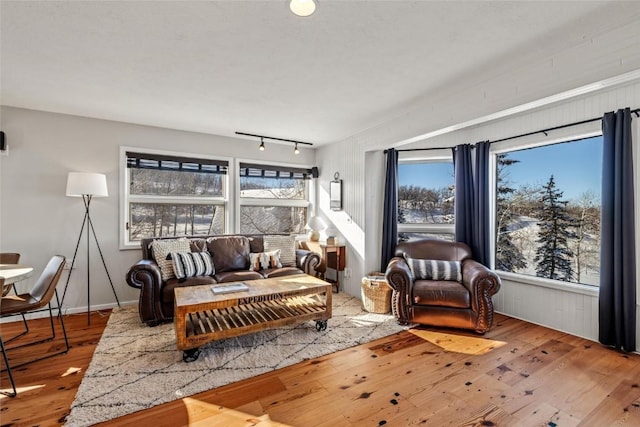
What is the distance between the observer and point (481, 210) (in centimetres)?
368

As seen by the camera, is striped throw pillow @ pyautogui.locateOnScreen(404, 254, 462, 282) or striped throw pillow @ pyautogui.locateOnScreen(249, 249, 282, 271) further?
striped throw pillow @ pyautogui.locateOnScreen(249, 249, 282, 271)

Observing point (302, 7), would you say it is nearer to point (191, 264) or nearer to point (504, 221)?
point (191, 264)

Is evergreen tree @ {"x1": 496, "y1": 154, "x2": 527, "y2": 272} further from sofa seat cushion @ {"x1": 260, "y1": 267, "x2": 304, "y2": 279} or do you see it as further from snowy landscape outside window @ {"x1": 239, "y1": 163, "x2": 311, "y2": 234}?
snowy landscape outside window @ {"x1": 239, "y1": 163, "x2": 311, "y2": 234}

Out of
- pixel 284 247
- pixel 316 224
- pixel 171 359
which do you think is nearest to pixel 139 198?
pixel 284 247

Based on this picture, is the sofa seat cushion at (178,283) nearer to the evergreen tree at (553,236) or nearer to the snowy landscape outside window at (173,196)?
the snowy landscape outside window at (173,196)

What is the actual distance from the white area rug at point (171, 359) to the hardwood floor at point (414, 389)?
97mm

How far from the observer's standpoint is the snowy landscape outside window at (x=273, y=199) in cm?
486

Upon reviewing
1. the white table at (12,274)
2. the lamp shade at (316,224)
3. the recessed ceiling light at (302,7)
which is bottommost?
the white table at (12,274)

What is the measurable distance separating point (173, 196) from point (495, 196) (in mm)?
4499

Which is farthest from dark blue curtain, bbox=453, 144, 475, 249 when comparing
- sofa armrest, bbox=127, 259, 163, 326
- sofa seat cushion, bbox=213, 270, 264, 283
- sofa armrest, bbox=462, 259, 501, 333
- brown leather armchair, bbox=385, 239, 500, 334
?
sofa armrest, bbox=127, 259, 163, 326

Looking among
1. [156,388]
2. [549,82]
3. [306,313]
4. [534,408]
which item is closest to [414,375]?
[534,408]

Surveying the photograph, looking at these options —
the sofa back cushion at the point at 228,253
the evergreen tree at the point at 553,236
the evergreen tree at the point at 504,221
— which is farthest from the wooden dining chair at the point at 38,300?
the evergreen tree at the point at 553,236

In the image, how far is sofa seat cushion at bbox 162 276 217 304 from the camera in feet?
10.5

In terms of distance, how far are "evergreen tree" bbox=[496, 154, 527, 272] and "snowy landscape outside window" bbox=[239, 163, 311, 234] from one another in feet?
9.92
